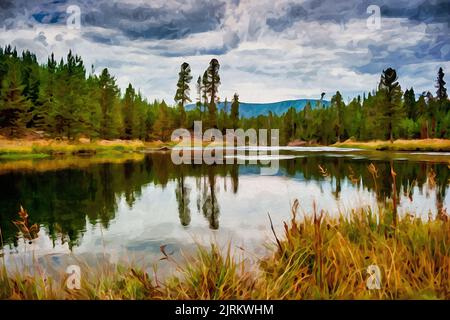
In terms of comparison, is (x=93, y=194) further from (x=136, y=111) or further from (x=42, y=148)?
(x=136, y=111)

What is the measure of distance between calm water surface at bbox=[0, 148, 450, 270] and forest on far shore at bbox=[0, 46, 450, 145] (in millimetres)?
11278

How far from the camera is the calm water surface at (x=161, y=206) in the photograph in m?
8.05

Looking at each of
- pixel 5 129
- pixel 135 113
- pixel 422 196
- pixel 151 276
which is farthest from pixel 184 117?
pixel 151 276

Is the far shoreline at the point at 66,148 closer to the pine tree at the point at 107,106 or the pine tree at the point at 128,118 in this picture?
the pine tree at the point at 107,106

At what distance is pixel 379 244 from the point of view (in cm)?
517

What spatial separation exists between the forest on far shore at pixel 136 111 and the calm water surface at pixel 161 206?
1128cm

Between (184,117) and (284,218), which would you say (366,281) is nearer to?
(284,218)

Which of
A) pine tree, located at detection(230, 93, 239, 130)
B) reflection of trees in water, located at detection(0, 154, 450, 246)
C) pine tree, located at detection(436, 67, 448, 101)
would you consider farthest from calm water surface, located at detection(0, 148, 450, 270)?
pine tree, located at detection(230, 93, 239, 130)

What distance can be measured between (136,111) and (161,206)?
66793 mm

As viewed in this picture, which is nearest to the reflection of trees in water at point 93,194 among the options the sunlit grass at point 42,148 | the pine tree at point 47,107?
the sunlit grass at point 42,148

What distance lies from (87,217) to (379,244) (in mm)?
9282

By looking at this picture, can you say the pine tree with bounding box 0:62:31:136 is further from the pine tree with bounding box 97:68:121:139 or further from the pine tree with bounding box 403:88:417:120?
the pine tree with bounding box 403:88:417:120

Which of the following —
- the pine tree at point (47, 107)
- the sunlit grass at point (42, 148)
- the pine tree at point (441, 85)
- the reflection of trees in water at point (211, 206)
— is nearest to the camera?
the reflection of trees in water at point (211, 206)

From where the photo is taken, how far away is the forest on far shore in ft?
162
